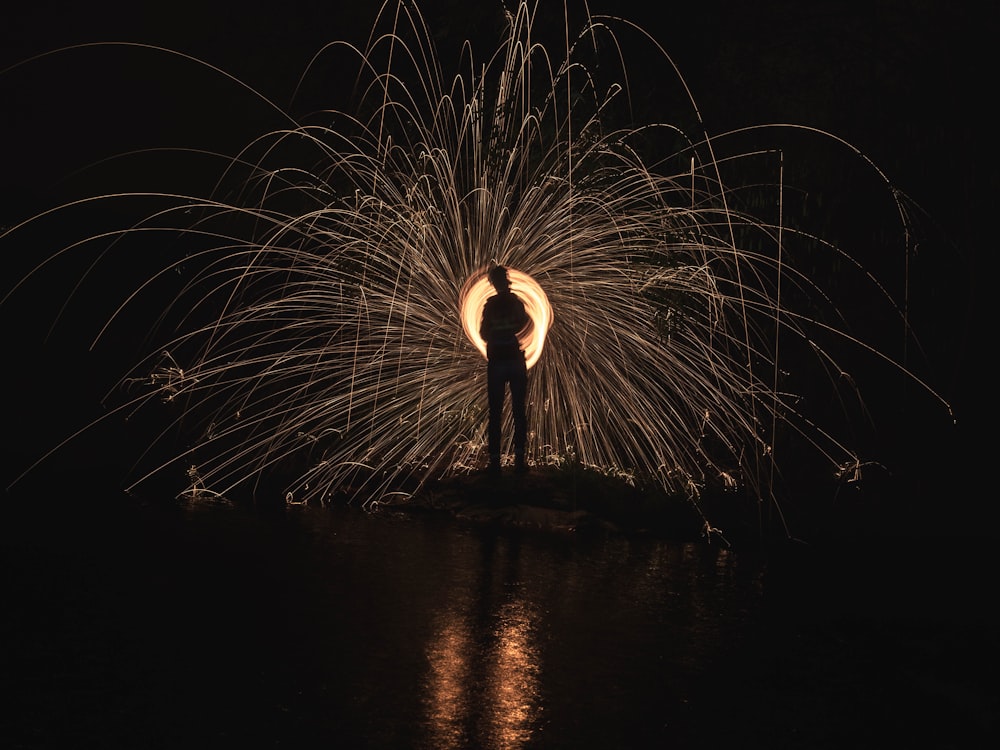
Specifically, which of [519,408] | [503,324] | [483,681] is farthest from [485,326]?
[483,681]

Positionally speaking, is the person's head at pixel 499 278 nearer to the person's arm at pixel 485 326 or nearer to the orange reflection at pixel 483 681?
the person's arm at pixel 485 326

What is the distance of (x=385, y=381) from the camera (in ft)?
37.1

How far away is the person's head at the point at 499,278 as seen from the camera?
10.3 m

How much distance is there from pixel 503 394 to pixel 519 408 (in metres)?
0.19

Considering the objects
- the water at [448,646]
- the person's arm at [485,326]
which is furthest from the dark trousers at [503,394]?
the water at [448,646]

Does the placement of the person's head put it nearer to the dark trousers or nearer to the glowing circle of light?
the glowing circle of light

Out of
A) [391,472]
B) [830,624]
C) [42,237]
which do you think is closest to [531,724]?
[830,624]

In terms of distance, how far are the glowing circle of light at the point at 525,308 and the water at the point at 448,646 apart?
2299mm

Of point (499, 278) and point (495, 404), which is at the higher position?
point (499, 278)

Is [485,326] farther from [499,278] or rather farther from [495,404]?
[495,404]

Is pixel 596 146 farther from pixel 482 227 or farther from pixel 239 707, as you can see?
pixel 239 707

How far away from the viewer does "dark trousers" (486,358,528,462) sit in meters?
10.4

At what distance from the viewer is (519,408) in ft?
34.6

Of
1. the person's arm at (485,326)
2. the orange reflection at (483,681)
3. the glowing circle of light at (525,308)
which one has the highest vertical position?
the glowing circle of light at (525,308)
